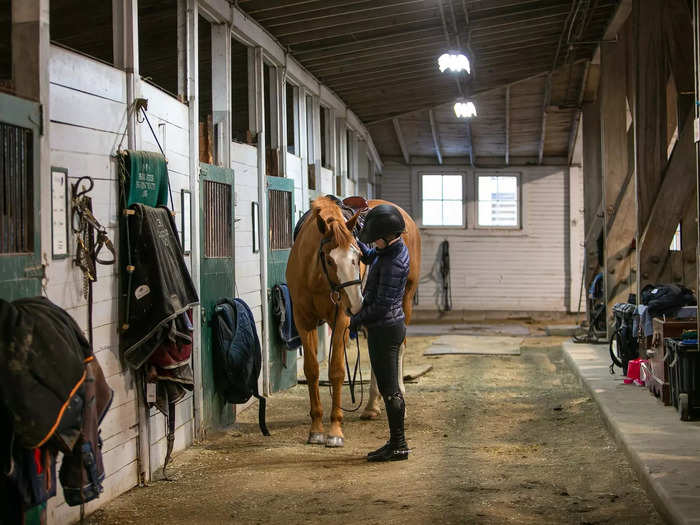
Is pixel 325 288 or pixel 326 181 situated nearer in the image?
pixel 325 288

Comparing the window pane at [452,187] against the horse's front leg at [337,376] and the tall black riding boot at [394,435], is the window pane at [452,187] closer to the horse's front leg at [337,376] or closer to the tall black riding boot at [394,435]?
the horse's front leg at [337,376]

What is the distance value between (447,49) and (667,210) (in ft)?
13.0

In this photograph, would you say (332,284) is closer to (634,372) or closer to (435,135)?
(634,372)

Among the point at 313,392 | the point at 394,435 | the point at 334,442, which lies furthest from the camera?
the point at 313,392

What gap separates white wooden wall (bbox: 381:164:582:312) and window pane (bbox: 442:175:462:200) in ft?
0.55

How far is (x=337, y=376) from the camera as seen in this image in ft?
21.6

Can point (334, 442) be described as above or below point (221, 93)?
below

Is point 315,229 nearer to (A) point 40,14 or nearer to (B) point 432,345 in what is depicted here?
(A) point 40,14

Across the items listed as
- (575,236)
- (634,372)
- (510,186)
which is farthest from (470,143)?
(634,372)

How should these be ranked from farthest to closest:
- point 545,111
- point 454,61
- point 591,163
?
1. point 545,111
2. point 591,163
3. point 454,61

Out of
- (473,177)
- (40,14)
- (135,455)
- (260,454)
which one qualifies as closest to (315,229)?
(260,454)

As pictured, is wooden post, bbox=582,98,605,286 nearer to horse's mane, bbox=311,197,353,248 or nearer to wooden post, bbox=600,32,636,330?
wooden post, bbox=600,32,636,330

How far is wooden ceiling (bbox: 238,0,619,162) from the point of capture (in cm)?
920

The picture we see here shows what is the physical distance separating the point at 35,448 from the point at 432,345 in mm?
10480
